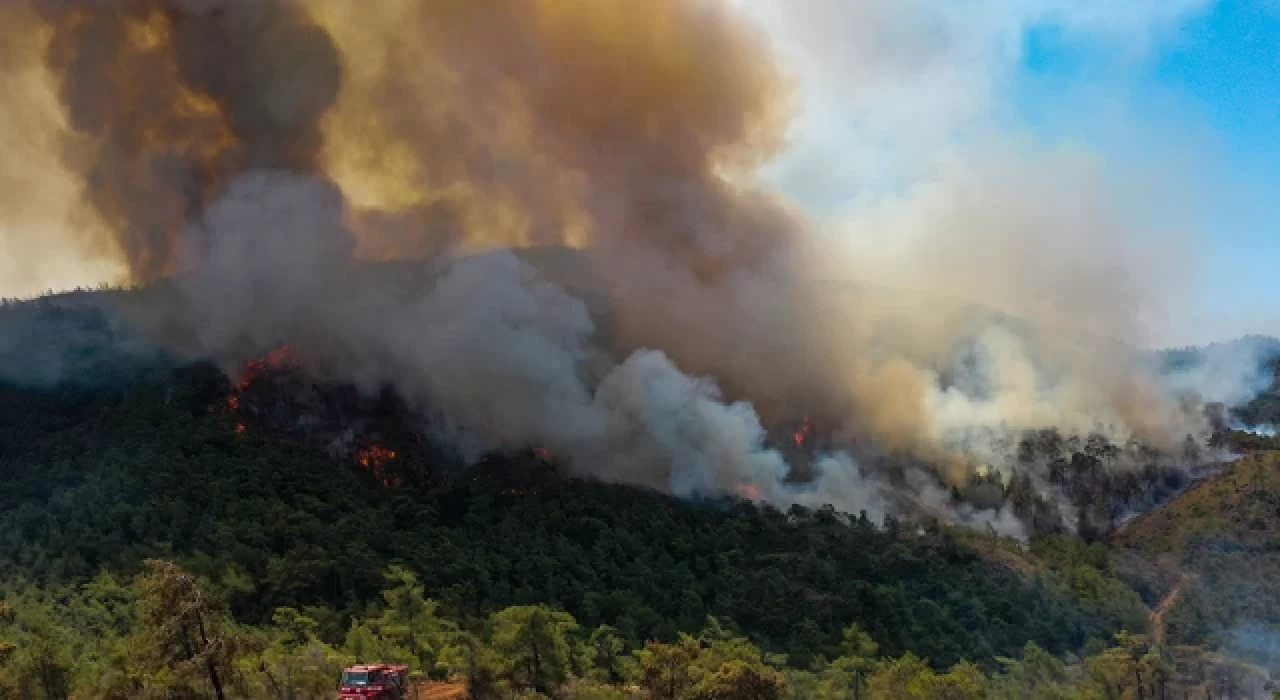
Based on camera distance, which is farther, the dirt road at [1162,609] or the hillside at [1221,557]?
the dirt road at [1162,609]

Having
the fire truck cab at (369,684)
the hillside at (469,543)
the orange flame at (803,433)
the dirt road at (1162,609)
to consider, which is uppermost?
the orange flame at (803,433)

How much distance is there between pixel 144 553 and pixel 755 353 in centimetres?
5903

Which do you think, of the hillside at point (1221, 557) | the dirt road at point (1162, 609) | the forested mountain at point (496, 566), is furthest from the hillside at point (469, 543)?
the hillside at point (1221, 557)

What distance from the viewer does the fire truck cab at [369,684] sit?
38.6 m

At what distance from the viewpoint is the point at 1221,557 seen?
261 feet

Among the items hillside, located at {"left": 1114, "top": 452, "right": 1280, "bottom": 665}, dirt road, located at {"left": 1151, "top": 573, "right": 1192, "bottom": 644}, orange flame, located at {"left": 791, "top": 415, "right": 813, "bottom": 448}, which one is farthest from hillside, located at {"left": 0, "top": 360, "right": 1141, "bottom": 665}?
orange flame, located at {"left": 791, "top": 415, "right": 813, "bottom": 448}

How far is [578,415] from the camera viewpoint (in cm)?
8700

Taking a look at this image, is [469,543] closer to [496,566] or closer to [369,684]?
[496,566]

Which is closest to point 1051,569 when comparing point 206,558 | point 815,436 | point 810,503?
point 810,503

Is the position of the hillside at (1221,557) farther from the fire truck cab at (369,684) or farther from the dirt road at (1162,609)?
the fire truck cab at (369,684)

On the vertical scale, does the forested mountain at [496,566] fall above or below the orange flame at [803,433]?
below

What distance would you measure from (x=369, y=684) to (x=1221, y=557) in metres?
69.5

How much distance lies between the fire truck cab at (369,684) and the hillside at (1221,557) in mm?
51340

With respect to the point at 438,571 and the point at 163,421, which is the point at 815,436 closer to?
the point at 438,571
